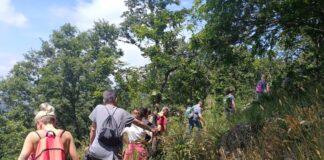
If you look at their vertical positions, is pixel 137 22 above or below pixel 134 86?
above

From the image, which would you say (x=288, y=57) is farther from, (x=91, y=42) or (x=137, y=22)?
(x=91, y=42)

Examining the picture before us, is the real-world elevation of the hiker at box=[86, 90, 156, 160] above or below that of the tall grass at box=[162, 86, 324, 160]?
above

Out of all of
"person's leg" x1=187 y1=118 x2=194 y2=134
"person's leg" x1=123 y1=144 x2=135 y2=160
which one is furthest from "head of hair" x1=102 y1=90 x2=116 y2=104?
"person's leg" x1=187 y1=118 x2=194 y2=134

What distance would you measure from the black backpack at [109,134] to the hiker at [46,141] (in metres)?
1.02

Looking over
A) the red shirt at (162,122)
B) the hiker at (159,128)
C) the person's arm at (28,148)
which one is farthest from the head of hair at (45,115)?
the red shirt at (162,122)

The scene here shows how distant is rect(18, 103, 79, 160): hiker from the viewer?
4.47 m

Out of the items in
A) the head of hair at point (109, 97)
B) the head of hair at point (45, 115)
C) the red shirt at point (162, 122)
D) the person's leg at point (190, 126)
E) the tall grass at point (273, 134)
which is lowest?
the tall grass at point (273, 134)

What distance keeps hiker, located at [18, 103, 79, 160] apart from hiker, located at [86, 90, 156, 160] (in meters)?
1.02

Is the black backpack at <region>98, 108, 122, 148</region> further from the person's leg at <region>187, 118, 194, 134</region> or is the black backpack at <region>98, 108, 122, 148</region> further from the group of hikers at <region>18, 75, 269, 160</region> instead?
the person's leg at <region>187, 118, 194, 134</region>

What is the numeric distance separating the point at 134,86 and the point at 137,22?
2174 centimetres

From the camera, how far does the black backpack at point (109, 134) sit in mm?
5680

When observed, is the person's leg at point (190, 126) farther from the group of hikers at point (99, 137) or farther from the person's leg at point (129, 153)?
the person's leg at point (129, 153)

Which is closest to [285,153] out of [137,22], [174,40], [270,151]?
[270,151]

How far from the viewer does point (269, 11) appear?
9.75 m
